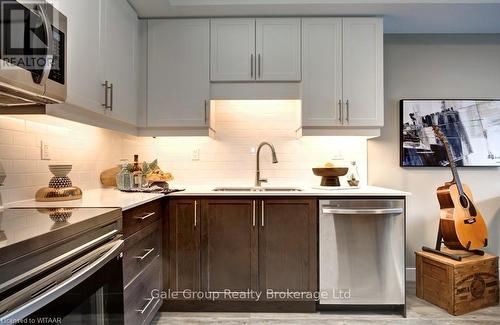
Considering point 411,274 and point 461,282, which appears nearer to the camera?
point 461,282

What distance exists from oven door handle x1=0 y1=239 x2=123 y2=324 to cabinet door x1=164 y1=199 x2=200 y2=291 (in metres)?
0.95

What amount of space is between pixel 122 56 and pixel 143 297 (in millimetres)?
1704

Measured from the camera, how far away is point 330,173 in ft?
8.20

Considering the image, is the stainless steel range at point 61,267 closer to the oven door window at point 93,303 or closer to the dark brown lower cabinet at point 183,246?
the oven door window at point 93,303

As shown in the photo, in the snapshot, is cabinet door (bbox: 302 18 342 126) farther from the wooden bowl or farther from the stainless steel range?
the stainless steel range

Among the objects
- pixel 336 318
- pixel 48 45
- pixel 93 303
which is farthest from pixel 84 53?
pixel 336 318

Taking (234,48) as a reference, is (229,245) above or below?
below

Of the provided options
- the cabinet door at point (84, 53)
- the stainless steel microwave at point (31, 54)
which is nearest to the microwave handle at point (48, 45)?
the stainless steel microwave at point (31, 54)

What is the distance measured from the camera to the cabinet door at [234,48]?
2.49 metres

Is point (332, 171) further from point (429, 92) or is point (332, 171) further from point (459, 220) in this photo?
point (429, 92)

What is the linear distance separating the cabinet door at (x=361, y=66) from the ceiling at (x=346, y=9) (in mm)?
119

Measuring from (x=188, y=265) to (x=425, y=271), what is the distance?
1.89 metres

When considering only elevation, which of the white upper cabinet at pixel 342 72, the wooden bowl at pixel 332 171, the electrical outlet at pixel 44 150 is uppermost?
the white upper cabinet at pixel 342 72

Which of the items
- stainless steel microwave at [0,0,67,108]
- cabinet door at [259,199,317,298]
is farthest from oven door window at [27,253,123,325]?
cabinet door at [259,199,317,298]
